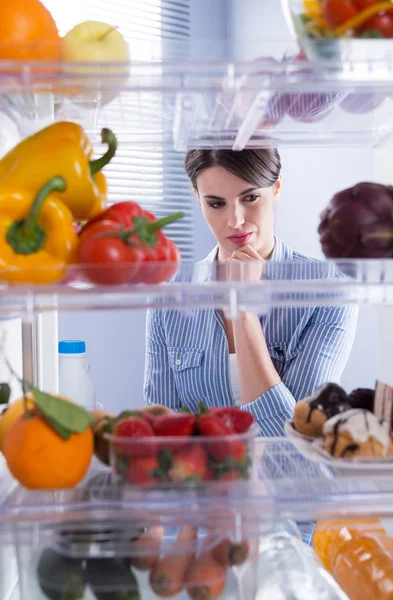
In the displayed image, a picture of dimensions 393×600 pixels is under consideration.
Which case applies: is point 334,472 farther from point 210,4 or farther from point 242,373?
point 210,4

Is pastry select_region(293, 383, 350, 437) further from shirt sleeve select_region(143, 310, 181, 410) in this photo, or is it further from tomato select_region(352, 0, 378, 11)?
shirt sleeve select_region(143, 310, 181, 410)

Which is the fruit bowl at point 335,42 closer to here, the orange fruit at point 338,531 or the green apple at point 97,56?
the green apple at point 97,56

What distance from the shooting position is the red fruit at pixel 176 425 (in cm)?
87

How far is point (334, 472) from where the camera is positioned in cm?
94

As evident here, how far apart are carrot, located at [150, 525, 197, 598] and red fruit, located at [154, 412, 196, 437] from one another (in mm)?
142

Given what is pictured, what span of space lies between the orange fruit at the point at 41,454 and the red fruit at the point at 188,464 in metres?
0.12

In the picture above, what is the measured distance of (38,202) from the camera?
0.86 meters

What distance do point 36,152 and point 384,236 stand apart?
0.46m

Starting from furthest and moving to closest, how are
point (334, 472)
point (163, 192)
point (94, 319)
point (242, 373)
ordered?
point (163, 192)
point (94, 319)
point (242, 373)
point (334, 472)

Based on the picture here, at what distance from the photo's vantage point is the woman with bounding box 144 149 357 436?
1.74 m

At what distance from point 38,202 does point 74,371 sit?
3.91ft

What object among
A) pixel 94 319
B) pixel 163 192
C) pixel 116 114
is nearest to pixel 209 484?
pixel 116 114

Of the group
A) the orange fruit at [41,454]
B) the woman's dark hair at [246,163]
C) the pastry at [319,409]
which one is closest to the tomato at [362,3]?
the pastry at [319,409]

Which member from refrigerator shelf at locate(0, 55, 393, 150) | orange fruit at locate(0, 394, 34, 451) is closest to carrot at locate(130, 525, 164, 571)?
orange fruit at locate(0, 394, 34, 451)
